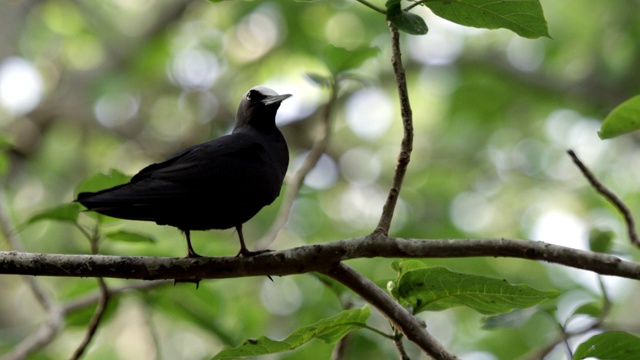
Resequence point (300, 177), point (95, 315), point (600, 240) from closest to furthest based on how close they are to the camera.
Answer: point (95, 315), point (600, 240), point (300, 177)

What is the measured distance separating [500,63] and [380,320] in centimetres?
564

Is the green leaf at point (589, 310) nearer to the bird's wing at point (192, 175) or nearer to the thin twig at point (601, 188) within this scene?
the thin twig at point (601, 188)

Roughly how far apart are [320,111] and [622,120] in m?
6.72

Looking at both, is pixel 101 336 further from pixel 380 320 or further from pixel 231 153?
pixel 231 153

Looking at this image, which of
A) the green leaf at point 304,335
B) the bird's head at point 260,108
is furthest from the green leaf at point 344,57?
the green leaf at point 304,335

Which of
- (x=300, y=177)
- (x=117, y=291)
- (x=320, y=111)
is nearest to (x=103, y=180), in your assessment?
(x=117, y=291)

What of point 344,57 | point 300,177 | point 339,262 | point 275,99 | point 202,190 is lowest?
point 339,262

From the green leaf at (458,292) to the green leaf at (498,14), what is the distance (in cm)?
91

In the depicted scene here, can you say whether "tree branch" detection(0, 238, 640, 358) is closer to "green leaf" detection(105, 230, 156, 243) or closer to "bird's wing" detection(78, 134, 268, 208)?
"bird's wing" detection(78, 134, 268, 208)

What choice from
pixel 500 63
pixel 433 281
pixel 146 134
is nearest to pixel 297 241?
pixel 146 134

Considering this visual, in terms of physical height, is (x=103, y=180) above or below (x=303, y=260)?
above

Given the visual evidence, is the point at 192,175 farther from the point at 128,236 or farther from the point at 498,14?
the point at 498,14

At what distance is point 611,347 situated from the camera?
315 centimetres

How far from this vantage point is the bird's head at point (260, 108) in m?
4.43
